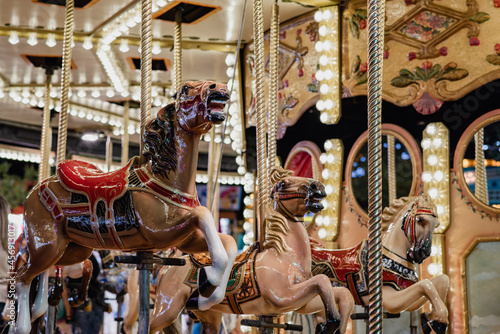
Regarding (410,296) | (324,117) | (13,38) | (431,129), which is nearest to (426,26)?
(431,129)

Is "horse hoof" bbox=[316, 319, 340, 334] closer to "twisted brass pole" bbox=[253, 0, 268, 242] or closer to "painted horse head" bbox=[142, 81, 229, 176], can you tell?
"twisted brass pole" bbox=[253, 0, 268, 242]

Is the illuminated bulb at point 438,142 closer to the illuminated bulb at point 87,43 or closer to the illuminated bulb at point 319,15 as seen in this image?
the illuminated bulb at point 319,15

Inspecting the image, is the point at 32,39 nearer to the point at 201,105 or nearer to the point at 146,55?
the point at 146,55

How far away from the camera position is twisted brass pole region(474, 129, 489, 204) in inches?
244

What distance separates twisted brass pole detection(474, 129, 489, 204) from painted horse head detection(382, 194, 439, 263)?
181cm

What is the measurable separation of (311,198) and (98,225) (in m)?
1.31

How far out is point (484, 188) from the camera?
20.5ft

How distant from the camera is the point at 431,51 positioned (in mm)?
6145

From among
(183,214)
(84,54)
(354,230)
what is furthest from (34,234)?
(84,54)

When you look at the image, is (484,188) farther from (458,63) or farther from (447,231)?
(458,63)

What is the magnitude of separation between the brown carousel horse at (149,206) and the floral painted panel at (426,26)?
158 inches

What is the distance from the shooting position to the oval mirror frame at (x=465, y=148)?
587cm

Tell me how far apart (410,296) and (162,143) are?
219cm

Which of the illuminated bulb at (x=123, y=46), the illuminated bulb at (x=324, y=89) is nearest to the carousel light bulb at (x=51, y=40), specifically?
the illuminated bulb at (x=123, y=46)
